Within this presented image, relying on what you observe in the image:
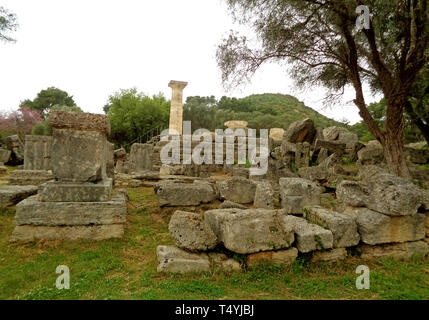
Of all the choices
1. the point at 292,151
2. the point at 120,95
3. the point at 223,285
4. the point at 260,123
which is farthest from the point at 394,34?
the point at 120,95

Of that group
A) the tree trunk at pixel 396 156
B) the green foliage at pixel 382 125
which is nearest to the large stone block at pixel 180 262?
the tree trunk at pixel 396 156

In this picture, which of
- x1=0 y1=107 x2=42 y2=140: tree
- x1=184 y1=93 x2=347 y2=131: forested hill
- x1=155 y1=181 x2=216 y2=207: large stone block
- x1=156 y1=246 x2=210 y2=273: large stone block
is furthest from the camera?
x1=184 y1=93 x2=347 y2=131: forested hill

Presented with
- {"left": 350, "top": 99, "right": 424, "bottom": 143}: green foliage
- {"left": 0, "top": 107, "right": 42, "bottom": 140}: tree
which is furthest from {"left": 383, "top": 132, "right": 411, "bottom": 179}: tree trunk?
{"left": 0, "top": 107, "right": 42, "bottom": 140}: tree

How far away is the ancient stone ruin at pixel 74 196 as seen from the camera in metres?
3.47

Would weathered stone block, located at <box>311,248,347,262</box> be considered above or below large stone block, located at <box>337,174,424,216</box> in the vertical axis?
below

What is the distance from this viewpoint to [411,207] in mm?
3258

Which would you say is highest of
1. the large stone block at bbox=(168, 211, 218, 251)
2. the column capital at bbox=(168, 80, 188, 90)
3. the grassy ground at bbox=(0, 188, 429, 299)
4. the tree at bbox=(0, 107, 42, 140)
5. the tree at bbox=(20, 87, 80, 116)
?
the tree at bbox=(20, 87, 80, 116)

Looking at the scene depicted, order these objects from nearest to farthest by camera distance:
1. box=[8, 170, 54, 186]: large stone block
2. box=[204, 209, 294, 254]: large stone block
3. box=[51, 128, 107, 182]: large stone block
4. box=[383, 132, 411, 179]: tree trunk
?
box=[204, 209, 294, 254]: large stone block
box=[51, 128, 107, 182]: large stone block
box=[383, 132, 411, 179]: tree trunk
box=[8, 170, 54, 186]: large stone block

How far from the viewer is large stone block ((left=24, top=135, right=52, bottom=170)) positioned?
10.2 metres

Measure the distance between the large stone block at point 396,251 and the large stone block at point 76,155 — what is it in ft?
13.9

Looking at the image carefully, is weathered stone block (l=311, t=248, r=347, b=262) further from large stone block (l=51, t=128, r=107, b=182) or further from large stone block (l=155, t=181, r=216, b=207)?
large stone block (l=51, t=128, r=107, b=182)

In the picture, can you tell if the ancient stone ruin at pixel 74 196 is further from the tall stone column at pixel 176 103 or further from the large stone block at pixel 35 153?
the tall stone column at pixel 176 103

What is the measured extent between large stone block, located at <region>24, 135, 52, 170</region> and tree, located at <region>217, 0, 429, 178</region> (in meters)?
8.40

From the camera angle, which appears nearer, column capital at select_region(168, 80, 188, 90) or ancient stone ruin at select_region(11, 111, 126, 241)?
ancient stone ruin at select_region(11, 111, 126, 241)
